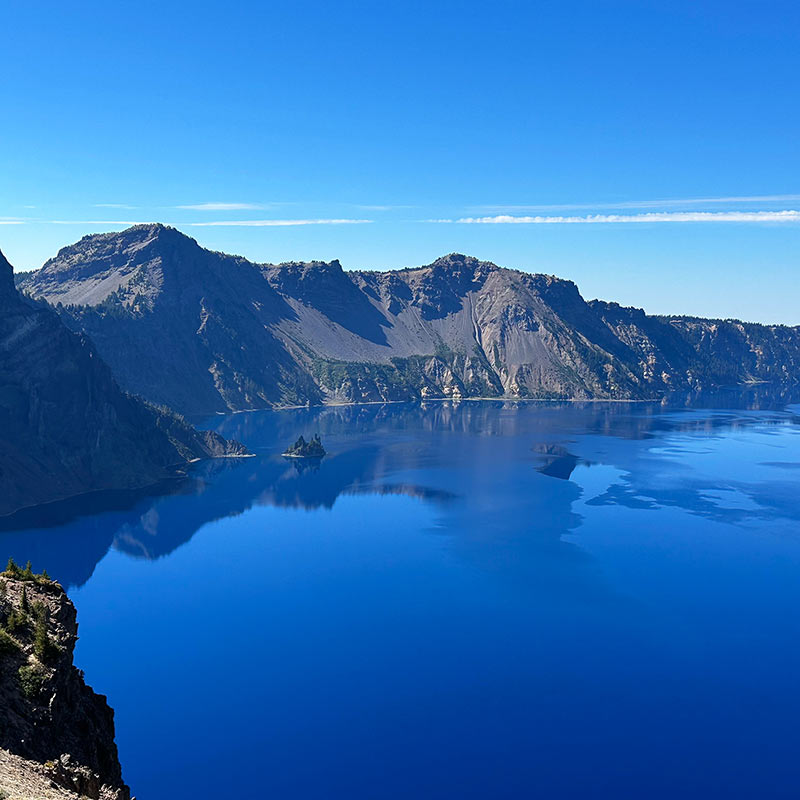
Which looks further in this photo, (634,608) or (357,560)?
(357,560)

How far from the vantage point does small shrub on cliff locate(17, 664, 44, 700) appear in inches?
1644

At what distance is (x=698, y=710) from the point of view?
106 meters

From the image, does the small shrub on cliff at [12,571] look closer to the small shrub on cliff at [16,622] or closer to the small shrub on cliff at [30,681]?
the small shrub on cliff at [16,622]

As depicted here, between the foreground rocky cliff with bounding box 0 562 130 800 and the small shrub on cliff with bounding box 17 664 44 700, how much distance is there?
0.05 m

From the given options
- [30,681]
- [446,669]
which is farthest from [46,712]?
[446,669]

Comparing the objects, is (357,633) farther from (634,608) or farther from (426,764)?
(634,608)

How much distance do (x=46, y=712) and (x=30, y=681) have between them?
1.95 m

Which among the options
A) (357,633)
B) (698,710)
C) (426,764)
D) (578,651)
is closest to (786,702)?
(698,710)

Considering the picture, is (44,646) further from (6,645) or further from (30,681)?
(30,681)

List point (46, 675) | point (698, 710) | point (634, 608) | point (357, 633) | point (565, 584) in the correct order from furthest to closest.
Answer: point (565, 584)
point (634, 608)
point (357, 633)
point (698, 710)
point (46, 675)

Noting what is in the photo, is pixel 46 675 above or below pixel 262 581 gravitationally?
above

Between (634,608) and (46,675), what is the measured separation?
125 metres

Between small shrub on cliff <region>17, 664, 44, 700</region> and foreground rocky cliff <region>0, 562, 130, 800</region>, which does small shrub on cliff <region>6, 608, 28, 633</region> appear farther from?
small shrub on cliff <region>17, 664, 44, 700</region>

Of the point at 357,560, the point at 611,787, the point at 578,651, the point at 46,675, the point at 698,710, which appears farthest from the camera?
the point at 357,560
